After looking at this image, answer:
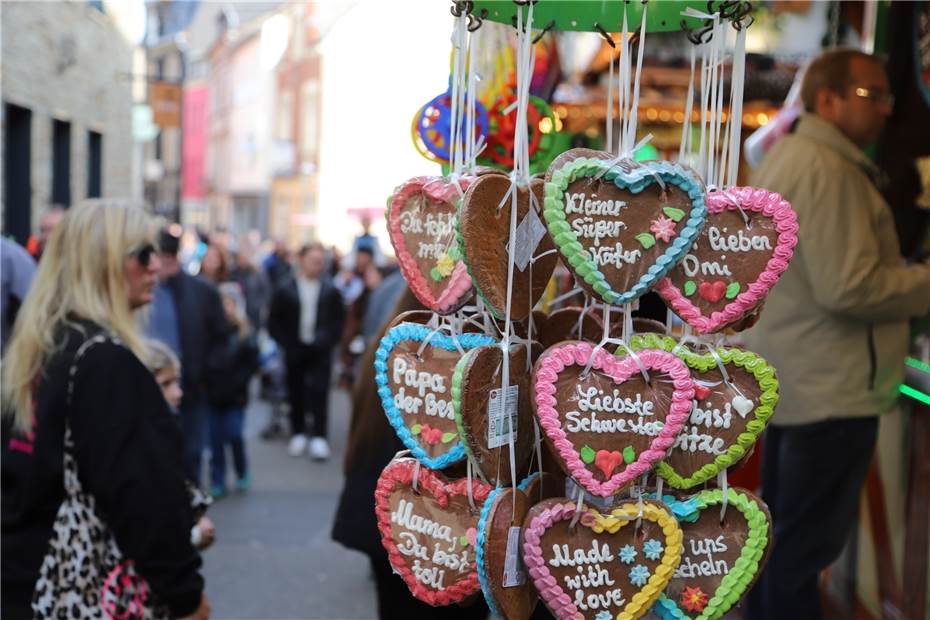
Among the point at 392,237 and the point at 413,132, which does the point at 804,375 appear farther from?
the point at 392,237

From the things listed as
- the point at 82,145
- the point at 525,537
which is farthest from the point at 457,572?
the point at 82,145

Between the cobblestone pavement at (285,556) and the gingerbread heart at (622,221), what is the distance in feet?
13.0

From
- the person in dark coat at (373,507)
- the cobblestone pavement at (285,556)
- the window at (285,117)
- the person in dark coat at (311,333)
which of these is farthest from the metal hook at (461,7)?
the window at (285,117)

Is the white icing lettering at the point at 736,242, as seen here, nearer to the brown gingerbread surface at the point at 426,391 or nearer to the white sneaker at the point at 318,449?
the brown gingerbread surface at the point at 426,391

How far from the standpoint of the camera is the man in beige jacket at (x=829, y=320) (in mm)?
3320

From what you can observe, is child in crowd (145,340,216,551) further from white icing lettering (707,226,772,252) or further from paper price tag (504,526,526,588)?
white icing lettering (707,226,772,252)

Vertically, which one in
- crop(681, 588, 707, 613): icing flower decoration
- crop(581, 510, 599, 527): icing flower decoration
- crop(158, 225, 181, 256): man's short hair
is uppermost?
crop(158, 225, 181, 256): man's short hair

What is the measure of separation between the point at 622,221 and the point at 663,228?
7cm

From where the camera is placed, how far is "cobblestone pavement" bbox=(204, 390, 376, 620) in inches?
215

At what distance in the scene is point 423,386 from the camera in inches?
76.5

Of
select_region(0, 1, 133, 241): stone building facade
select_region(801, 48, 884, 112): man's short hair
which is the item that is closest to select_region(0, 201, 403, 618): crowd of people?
select_region(801, 48, 884, 112): man's short hair

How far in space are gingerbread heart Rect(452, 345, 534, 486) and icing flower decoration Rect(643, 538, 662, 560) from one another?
25 centimetres

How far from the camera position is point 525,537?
1.79 m

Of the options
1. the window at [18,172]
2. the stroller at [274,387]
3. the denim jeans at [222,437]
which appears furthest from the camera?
the window at [18,172]
